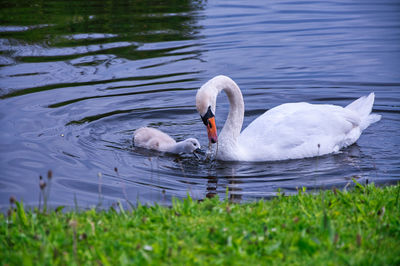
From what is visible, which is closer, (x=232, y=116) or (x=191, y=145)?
(x=191, y=145)

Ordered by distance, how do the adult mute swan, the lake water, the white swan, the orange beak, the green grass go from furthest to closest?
the white swan < the adult mute swan < the orange beak < the lake water < the green grass

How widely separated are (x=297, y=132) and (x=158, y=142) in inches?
76.8

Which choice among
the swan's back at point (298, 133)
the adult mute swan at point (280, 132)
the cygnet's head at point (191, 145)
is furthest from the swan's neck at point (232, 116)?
the cygnet's head at point (191, 145)

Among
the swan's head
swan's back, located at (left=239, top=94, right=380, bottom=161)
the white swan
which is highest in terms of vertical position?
the swan's head

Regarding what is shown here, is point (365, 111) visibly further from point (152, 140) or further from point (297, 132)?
point (152, 140)

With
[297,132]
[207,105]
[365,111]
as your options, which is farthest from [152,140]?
[365,111]

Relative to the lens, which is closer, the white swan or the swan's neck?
the swan's neck

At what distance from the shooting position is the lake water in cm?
682

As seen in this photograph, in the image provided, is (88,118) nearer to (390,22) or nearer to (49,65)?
(49,65)

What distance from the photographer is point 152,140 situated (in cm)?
800

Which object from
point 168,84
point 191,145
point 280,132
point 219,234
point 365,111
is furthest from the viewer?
point 168,84

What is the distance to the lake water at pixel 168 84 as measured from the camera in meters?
6.82

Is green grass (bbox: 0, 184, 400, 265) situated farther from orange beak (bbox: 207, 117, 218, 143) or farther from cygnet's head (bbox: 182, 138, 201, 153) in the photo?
cygnet's head (bbox: 182, 138, 201, 153)

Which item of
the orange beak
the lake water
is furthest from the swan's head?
the lake water
